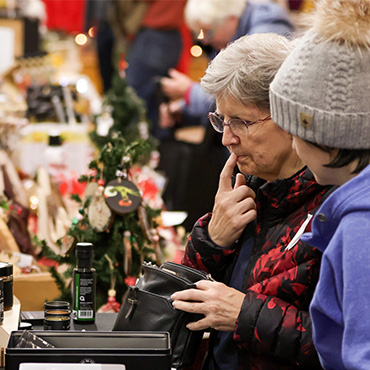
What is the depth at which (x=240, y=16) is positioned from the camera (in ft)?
13.9

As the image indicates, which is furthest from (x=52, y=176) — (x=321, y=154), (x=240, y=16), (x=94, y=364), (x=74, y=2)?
(x=74, y=2)

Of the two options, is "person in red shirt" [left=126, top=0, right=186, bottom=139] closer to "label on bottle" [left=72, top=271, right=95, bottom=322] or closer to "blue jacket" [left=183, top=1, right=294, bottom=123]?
"blue jacket" [left=183, top=1, right=294, bottom=123]

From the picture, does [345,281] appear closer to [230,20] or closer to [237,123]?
[237,123]

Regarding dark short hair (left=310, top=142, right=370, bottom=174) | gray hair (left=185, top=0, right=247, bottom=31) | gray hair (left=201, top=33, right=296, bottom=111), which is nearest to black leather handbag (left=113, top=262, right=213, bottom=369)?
gray hair (left=201, top=33, right=296, bottom=111)

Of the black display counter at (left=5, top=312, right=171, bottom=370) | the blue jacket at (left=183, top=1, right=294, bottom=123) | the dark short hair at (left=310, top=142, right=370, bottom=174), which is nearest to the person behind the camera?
the dark short hair at (left=310, top=142, right=370, bottom=174)

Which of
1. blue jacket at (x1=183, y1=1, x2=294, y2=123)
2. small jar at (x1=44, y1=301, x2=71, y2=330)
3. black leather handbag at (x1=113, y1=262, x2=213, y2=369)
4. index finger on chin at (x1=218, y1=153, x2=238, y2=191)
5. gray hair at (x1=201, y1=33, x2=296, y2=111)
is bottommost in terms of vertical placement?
small jar at (x1=44, y1=301, x2=71, y2=330)

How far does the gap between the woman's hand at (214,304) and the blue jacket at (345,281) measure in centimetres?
41

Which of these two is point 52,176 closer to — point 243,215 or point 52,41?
point 243,215

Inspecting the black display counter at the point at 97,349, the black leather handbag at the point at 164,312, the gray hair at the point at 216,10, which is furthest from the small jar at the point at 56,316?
the gray hair at the point at 216,10

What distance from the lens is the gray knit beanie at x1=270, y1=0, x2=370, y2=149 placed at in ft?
4.06

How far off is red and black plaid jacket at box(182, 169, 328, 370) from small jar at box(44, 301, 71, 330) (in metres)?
0.46

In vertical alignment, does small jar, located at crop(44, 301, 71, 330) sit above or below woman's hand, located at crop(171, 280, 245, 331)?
below

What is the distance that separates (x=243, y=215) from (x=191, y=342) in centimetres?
34

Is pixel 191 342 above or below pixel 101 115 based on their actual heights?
above
